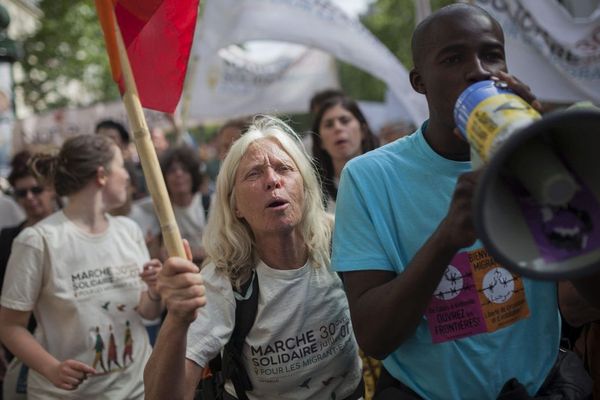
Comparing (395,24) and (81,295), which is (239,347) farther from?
(395,24)

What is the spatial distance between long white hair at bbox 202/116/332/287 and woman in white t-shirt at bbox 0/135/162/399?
910mm

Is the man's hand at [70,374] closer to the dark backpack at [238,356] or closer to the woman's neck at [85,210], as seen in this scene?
the woman's neck at [85,210]

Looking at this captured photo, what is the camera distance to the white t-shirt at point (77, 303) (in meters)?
3.07

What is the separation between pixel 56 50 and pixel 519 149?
20.4 meters

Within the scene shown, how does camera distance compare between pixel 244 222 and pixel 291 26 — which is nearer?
pixel 244 222

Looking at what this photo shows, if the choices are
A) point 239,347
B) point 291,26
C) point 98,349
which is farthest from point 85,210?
point 291,26

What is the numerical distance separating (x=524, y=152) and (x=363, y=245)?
0.51 m

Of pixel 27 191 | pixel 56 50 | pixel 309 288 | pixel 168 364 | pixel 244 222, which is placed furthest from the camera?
pixel 56 50

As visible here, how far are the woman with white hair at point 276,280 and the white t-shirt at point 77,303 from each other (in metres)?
0.92

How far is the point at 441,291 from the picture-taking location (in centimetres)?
172

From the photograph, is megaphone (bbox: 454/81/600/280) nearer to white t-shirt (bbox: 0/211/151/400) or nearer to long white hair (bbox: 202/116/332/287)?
long white hair (bbox: 202/116/332/287)

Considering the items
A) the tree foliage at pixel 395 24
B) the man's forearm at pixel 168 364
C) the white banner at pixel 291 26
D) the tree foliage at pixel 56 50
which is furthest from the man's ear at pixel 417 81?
the tree foliage at pixel 395 24

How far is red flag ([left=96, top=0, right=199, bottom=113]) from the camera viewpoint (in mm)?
1760

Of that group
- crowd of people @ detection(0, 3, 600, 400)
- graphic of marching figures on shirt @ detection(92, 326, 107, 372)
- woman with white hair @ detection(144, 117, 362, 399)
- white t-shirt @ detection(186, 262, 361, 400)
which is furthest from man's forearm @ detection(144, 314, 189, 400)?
graphic of marching figures on shirt @ detection(92, 326, 107, 372)
